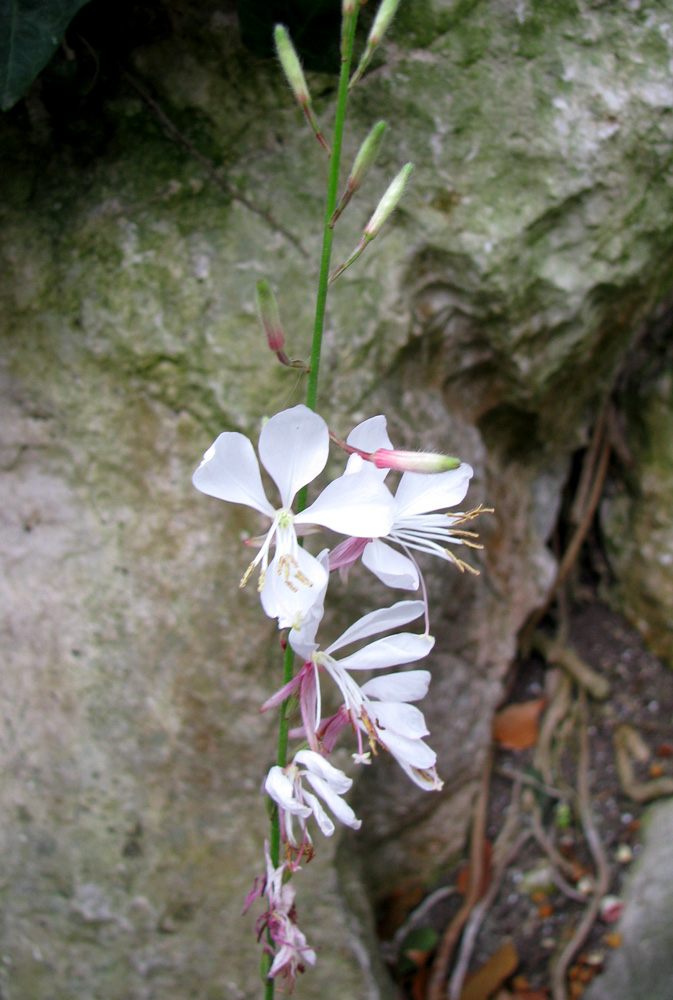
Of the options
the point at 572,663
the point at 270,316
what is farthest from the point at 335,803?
the point at 572,663

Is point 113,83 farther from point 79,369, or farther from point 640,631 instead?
point 640,631

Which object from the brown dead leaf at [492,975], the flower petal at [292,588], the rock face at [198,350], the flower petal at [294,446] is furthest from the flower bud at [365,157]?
the brown dead leaf at [492,975]

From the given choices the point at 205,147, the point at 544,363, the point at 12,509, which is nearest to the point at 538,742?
the point at 544,363

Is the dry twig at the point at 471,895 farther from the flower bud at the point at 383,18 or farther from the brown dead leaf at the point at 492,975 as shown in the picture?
the flower bud at the point at 383,18

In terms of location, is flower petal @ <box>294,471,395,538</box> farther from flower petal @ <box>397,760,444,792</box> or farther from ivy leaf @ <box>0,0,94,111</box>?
ivy leaf @ <box>0,0,94,111</box>

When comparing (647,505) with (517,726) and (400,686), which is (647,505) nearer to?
(517,726)

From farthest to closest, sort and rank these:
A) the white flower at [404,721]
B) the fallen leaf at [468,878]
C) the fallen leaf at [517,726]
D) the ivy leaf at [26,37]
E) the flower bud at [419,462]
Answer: the fallen leaf at [517,726], the fallen leaf at [468,878], the ivy leaf at [26,37], the white flower at [404,721], the flower bud at [419,462]

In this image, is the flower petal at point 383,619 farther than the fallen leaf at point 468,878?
No
